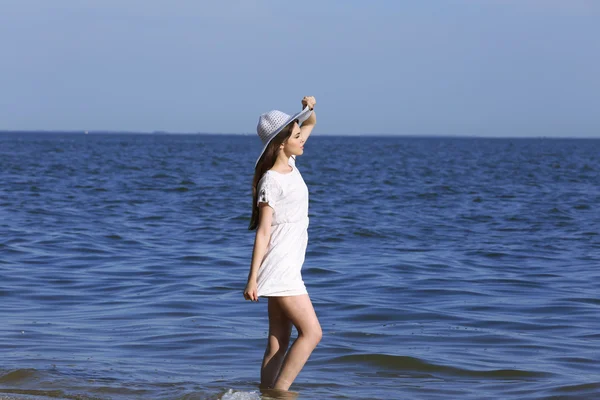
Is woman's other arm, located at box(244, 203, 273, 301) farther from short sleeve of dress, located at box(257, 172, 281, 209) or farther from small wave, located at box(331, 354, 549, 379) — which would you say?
small wave, located at box(331, 354, 549, 379)

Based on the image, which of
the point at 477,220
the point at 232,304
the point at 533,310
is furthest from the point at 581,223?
the point at 232,304

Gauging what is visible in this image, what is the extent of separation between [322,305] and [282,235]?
167 inches

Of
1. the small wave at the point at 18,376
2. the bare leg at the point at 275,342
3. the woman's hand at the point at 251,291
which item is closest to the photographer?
the woman's hand at the point at 251,291

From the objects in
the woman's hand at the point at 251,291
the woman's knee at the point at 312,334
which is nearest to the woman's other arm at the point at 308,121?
the woman's hand at the point at 251,291

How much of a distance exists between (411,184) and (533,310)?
22.9m

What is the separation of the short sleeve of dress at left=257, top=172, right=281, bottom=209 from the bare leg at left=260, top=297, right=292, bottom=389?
654 mm

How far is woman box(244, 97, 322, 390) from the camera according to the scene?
5.10m

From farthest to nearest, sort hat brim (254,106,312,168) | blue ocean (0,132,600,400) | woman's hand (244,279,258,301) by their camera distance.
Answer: blue ocean (0,132,600,400) → hat brim (254,106,312,168) → woman's hand (244,279,258,301)

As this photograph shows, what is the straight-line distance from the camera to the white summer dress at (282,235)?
511 centimetres

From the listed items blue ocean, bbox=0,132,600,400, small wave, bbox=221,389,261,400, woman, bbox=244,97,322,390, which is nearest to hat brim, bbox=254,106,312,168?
woman, bbox=244,97,322,390

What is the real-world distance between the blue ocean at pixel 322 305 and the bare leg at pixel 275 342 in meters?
0.32

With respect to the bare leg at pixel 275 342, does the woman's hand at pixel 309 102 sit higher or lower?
higher

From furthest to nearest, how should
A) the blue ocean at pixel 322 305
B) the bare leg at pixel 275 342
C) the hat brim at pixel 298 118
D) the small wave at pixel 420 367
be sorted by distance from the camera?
the small wave at pixel 420 367 → the blue ocean at pixel 322 305 → the bare leg at pixel 275 342 → the hat brim at pixel 298 118

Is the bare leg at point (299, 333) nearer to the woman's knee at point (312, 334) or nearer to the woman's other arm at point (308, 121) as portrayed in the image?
the woman's knee at point (312, 334)
